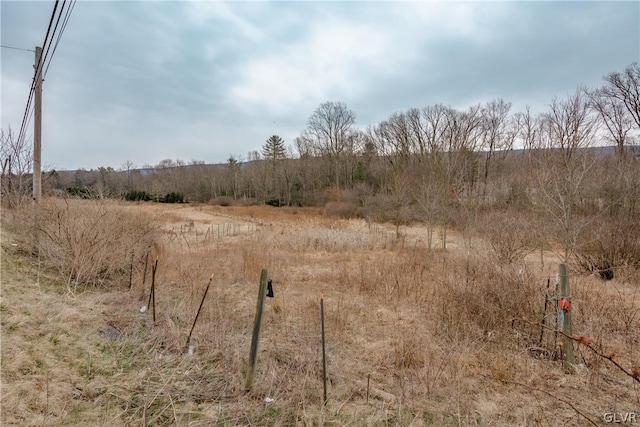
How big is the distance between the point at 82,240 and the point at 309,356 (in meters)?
5.75

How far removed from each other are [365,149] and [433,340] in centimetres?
3982

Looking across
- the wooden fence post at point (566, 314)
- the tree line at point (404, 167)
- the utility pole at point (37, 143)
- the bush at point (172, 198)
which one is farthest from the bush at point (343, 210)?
the bush at point (172, 198)

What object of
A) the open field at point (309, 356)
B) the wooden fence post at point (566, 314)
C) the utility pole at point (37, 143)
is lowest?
the open field at point (309, 356)

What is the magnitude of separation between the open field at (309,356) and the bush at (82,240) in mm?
302

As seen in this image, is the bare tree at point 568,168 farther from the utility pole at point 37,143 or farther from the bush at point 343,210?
the bush at point 343,210

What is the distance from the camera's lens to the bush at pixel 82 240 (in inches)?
263

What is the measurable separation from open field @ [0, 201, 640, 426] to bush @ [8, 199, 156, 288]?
0.30m

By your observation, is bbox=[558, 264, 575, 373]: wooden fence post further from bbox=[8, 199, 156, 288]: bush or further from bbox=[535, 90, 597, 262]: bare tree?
bbox=[8, 199, 156, 288]: bush

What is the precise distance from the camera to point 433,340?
4691 millimetres

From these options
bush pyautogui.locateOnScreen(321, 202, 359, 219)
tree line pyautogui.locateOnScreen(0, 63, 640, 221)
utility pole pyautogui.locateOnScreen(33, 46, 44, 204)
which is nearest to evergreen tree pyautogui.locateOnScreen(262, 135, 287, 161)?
tree line pyautogui.locateOnScreen(0, 63, 640, 221)

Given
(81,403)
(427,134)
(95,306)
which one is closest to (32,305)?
(95,306)

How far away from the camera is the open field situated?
9.71 feet

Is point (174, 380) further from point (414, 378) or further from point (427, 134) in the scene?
point (427, 134)

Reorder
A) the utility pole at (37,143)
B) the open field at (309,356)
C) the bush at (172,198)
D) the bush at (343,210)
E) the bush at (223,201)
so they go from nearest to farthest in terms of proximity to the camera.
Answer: the open field at (309,356)
the utility pole at (37,143)
the bush at (343,210)
the bush at (223,201)
the bush at (172,198)
